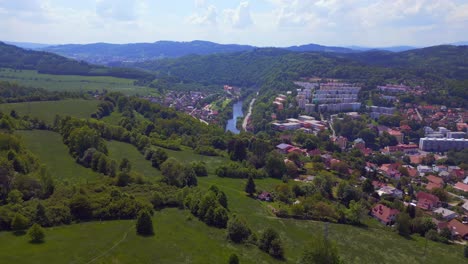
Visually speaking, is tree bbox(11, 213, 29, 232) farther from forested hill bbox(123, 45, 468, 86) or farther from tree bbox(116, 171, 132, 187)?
forested hill bbox(123, 45, 468, 86)

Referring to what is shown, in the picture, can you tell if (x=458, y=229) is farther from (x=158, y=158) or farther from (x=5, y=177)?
(x=5, y=177)

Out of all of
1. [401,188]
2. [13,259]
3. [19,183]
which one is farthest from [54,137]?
[401,188]

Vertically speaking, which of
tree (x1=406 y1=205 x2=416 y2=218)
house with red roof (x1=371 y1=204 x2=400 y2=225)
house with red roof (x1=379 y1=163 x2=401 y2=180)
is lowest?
house with red roof (x1=379 y1=163 x2=401 y2=180)

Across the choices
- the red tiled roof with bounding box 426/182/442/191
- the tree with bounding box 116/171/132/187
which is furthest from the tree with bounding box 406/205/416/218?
the tree with bounding box 116/171/132/187

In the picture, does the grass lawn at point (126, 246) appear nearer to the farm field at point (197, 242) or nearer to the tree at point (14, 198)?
the farm field at point (197, 242)

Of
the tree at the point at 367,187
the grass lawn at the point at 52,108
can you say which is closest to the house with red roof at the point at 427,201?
the tree at the point at 367,187

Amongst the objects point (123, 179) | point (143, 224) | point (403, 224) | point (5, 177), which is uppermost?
point (5, 177)

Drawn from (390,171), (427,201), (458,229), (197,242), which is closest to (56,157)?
(197,242)
